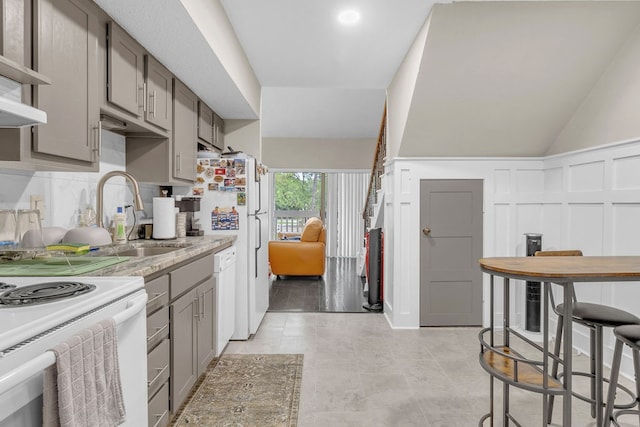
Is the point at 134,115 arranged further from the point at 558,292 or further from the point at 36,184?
the point at 558,292

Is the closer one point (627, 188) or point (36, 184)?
point (36, 184)

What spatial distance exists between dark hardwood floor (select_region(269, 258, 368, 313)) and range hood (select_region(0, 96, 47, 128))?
11.1 ft

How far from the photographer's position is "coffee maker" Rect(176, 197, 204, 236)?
127 inches

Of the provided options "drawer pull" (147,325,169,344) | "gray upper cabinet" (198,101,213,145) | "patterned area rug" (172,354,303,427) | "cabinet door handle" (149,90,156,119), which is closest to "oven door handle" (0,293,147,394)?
"drawer pull" (147,325,169,344)

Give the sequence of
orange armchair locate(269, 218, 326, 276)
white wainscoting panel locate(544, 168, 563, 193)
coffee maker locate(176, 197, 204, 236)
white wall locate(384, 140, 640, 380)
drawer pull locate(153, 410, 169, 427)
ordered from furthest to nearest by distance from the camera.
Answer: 1. orange armchair locate(269, 218, 326, 276)
2. white wall locate(384, 140, 640, 380)
3. white wainscoting panel locate(544, 168, 563, 193)
4. coffee maker locate(176, 197, 204, 236)
5. drawer pull locate(153, 410, 169, 427)

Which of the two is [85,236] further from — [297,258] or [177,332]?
[297,258]

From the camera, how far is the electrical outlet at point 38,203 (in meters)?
1.91

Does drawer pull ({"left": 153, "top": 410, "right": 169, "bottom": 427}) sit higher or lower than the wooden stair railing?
lower

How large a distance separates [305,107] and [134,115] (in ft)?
14.2

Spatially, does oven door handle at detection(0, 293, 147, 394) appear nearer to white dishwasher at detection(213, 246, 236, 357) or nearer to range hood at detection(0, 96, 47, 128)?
range hood at detection(0, 96, 47, 128)

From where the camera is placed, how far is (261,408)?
7.47ft

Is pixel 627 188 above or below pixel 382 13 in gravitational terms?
below

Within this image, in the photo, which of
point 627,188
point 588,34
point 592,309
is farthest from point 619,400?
point 588,34

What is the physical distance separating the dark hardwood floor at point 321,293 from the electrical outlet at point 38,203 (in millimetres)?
2764
